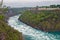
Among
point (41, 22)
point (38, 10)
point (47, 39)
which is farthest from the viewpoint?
point (38, 10)

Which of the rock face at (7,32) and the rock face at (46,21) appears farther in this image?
the rock face at (46,21)

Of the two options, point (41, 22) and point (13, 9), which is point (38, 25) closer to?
point (41, 22)

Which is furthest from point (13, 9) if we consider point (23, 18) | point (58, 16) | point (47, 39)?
point (47, 39)

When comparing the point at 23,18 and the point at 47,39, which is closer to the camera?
the point at 47,39

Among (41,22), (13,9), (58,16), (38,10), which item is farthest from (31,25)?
(13,9)

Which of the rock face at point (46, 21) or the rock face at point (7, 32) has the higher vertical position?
the rock face at point (7, 32)

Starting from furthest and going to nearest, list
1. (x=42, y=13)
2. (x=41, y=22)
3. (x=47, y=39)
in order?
(x=42, y=13)
(x=41, y=22)
(x=47, y=39)

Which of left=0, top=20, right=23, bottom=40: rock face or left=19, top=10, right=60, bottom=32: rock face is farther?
left=19, top=10, right=60, bottom=32: rock face

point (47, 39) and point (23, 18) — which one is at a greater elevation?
point (47, 39)

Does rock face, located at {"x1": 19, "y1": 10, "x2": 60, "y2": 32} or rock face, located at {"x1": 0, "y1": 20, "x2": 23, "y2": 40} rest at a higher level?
rock face, located at {"x1": 0, "y1": 20, "x2": 23, "y2": 40}

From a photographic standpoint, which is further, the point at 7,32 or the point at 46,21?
the point at 46,21

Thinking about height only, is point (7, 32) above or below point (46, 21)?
above
